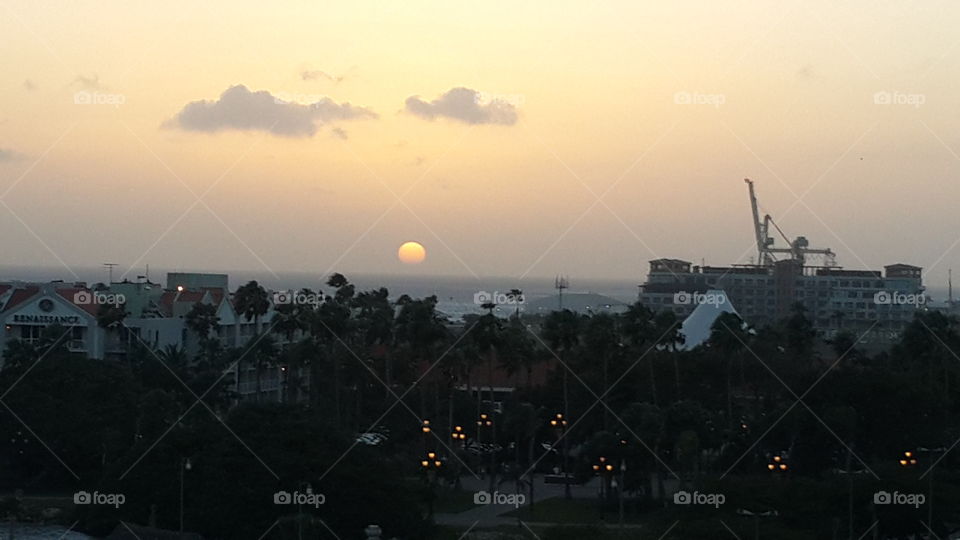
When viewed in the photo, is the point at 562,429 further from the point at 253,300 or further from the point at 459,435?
the point at 253,300

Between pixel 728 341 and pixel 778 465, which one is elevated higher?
pixel 728 341

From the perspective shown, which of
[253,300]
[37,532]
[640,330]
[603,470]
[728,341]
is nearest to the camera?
[37,532]

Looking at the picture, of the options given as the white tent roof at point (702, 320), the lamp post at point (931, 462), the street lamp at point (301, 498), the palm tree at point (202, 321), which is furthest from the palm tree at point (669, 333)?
the street lamp at point (301, 498)

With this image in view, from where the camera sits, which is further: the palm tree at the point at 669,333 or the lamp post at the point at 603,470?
the palm tree at the point at 669,333

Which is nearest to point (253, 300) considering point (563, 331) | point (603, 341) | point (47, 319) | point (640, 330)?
point (47, 319)

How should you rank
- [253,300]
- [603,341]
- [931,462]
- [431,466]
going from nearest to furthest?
[931,462] < [431,466] < [603,341] < [253,300]

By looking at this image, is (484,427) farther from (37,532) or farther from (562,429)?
(37,532)

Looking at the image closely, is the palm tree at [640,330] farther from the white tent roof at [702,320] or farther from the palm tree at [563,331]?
the white tent roof at [702,320]

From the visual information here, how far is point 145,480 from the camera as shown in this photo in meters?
38.2

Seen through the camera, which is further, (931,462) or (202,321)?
(202,321)

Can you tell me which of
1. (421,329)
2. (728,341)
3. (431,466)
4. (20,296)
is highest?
(20,296)

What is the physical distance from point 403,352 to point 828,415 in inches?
786

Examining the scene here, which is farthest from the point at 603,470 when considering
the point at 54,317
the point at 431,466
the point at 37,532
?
the point at 54,317

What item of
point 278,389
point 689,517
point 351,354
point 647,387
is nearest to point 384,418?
point 351,354
